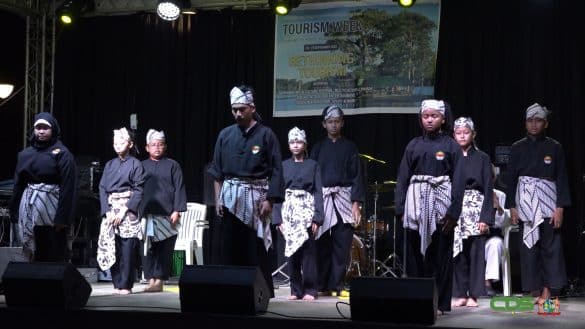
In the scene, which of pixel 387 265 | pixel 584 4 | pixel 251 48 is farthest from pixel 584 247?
pixel 251 48

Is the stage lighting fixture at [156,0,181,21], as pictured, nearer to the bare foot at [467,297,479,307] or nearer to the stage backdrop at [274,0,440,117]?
the stage backdrop at [274,0,440,117]

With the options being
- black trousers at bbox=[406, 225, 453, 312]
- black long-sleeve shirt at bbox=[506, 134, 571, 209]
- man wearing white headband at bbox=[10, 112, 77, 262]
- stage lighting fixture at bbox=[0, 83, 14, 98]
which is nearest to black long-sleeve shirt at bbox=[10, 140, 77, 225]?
man wearing white headband at bbox=[10, 112, 77, 262]

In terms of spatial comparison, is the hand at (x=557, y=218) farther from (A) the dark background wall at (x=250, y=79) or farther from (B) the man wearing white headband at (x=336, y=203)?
(A) the dark background wall at (x=250, y=79)

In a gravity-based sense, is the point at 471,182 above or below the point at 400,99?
below

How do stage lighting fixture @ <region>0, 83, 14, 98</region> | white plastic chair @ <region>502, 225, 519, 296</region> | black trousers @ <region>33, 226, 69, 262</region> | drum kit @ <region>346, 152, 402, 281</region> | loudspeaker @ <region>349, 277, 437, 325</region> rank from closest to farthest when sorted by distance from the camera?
loudspeaker @ <region>349, 277, 437, 325</region>
black trousers @ <region>33, 226, 69, 262</region>
white plastic chair @ <region>502, 225, 519, 296</region>
drum kit @ <region>346, 152, 402, 281</region>
stage lighting fixture @ <region>0, 83, 14, 98</region>

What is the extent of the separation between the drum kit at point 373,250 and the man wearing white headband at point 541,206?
197 centimetres

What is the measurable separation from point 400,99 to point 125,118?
4017 millimetres

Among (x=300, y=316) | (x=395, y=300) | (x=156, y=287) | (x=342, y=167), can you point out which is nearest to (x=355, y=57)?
(x=342, y=167)

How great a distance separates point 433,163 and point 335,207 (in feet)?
6.99

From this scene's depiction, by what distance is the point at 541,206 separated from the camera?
22.5 ft

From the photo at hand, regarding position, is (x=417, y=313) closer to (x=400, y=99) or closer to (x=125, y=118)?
(x=400, y=99)

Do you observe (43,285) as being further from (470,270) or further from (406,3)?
(406,3)

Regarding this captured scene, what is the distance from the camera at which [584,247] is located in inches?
387

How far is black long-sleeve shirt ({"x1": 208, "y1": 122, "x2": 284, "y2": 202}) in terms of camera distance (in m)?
5.81
